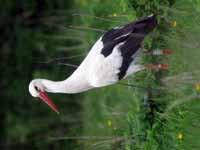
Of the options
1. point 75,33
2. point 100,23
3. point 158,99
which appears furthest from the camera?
point 75,33

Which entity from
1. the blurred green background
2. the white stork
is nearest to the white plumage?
the white stork

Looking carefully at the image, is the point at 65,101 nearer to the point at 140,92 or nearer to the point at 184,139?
the point at 140,92

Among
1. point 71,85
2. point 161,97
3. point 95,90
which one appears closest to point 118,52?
point 71,85

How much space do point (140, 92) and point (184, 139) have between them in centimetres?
42

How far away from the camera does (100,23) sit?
3.71 meters

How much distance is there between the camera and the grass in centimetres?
267

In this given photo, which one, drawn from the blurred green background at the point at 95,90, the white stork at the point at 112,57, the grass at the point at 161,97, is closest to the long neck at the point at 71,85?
the white stork at the point at 112,57

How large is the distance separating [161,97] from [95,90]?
1294 millimetres

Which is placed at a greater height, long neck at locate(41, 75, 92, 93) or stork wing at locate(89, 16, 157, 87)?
stork wing at locate(89, 16, 157, 87)

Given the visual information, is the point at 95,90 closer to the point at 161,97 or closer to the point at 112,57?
the point at 161,97

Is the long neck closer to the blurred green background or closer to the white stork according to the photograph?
the white stork

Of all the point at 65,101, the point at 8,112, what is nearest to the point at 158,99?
→ the point at 65,101

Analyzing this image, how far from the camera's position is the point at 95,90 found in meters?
4.19

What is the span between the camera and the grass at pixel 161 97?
2.67 metres
